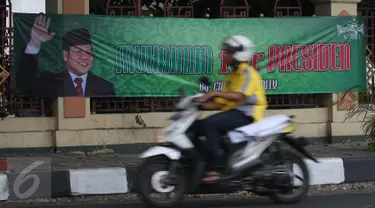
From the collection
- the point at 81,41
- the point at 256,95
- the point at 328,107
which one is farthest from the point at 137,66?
the point at 256,95

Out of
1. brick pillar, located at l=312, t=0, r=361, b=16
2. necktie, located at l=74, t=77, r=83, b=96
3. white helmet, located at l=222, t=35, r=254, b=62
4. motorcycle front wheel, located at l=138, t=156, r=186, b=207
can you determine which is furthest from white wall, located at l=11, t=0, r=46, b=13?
motorcycle front wheel, located at l=138, t=156, r=186, b=207

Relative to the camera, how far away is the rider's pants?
21.0 ft

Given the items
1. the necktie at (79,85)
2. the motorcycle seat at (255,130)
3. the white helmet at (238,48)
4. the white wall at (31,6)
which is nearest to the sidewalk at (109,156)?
the necktie at (79,85)

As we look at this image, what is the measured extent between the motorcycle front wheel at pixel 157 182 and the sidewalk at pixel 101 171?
5.48 ft

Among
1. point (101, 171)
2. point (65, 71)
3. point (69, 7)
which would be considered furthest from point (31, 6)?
point (101, 171)

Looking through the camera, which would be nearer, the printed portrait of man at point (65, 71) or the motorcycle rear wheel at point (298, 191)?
the motorcycle rear wheel at point (298, 191)

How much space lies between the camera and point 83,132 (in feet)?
34.1

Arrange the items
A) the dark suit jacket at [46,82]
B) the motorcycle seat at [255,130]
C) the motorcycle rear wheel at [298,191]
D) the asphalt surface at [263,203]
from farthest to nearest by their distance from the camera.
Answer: the dark suit jacket at [46,82] < the asphalt surface at [263,203] < the motorcycle rear wheel at [298,191] < the motorcycle seat at [255,130]

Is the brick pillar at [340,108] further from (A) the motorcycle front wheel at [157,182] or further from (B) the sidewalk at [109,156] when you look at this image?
(A) the motorcycle front wheel at [157,182]

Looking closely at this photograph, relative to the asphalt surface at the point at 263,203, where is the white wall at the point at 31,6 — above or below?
above

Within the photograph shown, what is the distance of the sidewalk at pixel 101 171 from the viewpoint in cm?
791

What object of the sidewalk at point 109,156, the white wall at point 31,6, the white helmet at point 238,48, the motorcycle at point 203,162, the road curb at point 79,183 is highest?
the white wall at point 31,6

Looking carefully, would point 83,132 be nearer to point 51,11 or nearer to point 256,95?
point 51,11

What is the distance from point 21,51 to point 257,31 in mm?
3904
